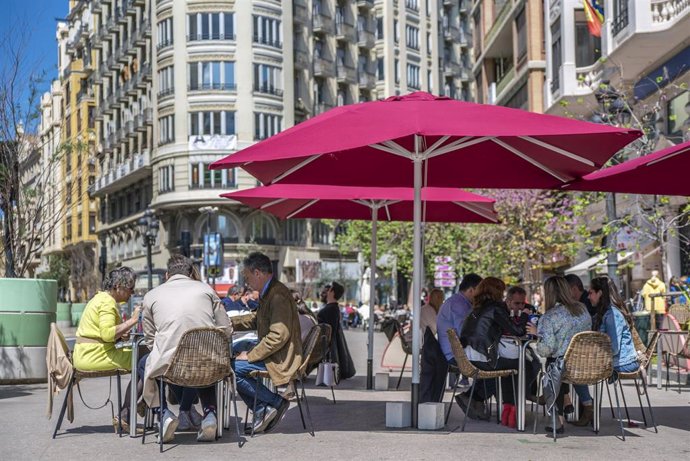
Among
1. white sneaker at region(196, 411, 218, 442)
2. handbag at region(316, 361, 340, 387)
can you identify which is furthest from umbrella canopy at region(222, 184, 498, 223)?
white sneaker at region(196, 411, 218, 442)

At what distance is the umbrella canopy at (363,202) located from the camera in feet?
45.5

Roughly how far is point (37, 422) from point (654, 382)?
29.9 feet

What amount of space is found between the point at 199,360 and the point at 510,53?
43254mm

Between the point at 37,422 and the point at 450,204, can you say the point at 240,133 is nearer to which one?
the point at 450,204

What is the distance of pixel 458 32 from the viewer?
86.6 meters

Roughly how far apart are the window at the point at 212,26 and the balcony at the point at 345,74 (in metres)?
10.3

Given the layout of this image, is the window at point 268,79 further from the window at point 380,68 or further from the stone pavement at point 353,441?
the stone pavement at point 353,441

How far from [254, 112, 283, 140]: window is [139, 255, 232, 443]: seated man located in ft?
176

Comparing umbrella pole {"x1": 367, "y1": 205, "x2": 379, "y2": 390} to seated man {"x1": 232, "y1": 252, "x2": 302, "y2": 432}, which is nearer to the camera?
seated man {"x1": 232, "y1": 252, "x2": 302, "y2": 432}

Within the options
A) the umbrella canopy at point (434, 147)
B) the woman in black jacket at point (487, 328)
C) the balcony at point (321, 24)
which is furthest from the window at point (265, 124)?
the woman in black jacket at point (487, 328)

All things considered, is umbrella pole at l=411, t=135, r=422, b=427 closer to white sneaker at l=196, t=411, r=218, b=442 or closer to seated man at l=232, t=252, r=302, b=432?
seated man at l=232, t=252, r=302, b=432

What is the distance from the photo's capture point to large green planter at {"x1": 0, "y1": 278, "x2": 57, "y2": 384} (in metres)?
15.6

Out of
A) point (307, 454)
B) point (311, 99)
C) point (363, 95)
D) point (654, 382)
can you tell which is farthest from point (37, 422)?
point (363, 95)

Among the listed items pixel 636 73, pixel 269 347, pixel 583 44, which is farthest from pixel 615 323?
pixel 583 44
